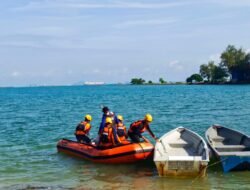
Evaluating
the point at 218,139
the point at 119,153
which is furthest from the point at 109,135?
the point at 218,139

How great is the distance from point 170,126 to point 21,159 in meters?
12.7

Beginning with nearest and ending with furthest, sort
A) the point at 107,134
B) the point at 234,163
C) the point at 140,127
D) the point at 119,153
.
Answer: the point at 234,163 < the point at 119,153 < the point at 107,134 < the point at 140,127

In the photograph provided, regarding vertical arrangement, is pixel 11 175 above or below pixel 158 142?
below

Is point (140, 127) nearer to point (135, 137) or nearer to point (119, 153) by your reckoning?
point (135, 137)

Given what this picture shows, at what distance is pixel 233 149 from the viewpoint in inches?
619

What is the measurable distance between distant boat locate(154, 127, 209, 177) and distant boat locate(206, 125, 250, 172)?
568mm

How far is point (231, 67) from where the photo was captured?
136250mm

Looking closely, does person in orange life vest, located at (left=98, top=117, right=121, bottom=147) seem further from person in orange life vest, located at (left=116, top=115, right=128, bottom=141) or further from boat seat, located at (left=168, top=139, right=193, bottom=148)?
boat seat, located at (left=168, top=139, right=193, bottom=148)

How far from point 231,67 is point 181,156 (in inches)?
4977

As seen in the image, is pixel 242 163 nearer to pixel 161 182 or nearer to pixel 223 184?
pixel 223 184

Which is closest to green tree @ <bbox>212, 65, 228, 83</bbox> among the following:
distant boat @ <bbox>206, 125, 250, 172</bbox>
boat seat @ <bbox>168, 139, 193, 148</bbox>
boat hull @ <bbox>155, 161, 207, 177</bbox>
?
distant boat @ <bbox>206, 125, 250, 172</bbox>

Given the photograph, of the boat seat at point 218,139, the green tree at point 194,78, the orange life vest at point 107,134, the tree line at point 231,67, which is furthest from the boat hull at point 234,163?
the green tree at point 194,78

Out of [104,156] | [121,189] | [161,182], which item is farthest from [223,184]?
[104,156]

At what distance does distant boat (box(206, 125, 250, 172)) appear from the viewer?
14.2 meters
